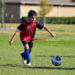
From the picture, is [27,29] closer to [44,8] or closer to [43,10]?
[44,8]

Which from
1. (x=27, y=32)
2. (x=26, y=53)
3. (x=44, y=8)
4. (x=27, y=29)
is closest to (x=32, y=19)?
(x=27, y=29)

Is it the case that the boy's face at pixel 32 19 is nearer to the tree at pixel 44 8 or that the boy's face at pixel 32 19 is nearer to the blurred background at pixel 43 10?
the blurred background at pixel 43 10

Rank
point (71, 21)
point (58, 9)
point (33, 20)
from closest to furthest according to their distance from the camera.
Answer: point (33, 20), point (71, 21), point (58, 9)

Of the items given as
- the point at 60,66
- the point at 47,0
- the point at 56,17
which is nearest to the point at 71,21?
the point at 56,17

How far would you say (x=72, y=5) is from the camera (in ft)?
226

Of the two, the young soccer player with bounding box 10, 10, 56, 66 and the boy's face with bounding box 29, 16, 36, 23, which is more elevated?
the boy's face with bounding box 29, 16, 36, 23

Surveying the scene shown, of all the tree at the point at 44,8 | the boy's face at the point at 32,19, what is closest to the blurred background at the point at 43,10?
the tree at the point at 44,8

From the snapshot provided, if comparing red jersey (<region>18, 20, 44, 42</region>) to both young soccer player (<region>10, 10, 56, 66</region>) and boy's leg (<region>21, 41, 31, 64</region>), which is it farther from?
boy's leg (<region>21, 41, 31, 64</region>)

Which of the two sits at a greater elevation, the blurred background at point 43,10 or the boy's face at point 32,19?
the boy's face at point 32,19

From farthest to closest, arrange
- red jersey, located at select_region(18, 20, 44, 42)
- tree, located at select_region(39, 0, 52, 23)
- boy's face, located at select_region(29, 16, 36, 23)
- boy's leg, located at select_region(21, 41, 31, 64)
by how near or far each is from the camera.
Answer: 1. tree, located at select_region(39, 0, 52, 23)
2. red jersey, located at select_region(18, 20, 44, 42)
3. boy's leg, located at select_region(21, 41, 31, 64)
4. boy's face, located at select_region(29, 16, 36, 23)

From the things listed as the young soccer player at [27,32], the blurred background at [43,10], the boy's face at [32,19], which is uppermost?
the boy's face at [32,19]

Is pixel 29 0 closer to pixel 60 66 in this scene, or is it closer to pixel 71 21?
pixel 71 21

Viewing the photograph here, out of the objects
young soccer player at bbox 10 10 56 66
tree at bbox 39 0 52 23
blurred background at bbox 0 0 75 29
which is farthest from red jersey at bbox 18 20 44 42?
tree at bbox 39 0 52 23

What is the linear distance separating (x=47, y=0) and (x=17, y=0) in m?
5.41
